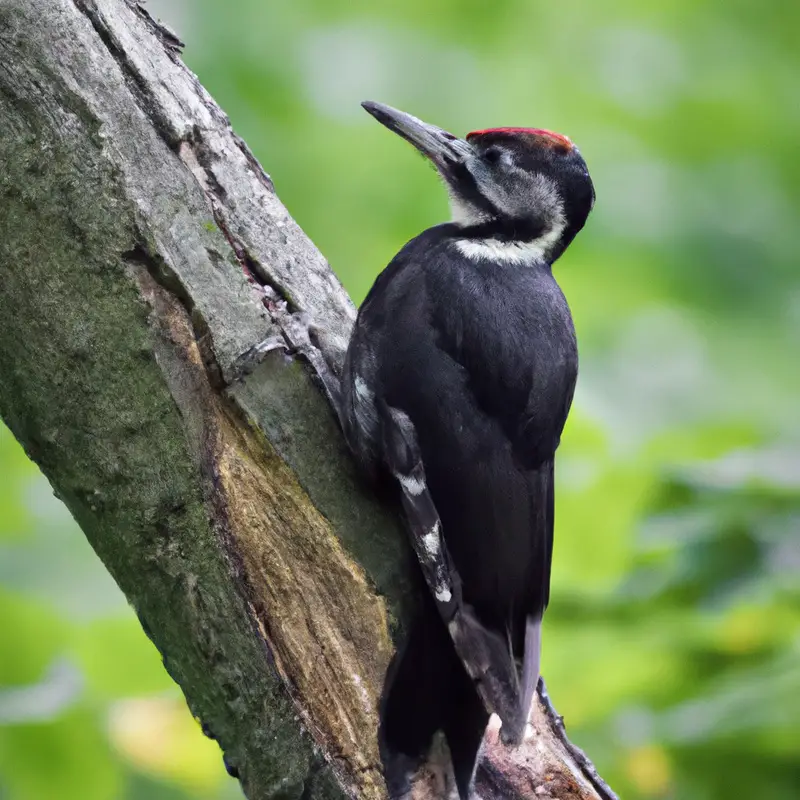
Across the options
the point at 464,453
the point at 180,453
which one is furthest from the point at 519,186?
the point at 180,453

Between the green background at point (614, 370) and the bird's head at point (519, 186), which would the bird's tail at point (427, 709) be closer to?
the green background at point (614, 370)

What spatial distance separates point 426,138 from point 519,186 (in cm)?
29

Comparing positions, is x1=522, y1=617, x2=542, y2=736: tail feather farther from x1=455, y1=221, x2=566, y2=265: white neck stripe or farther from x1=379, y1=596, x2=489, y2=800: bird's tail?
x1=455, y1=221, x2=566, y2=265: white neck stripe

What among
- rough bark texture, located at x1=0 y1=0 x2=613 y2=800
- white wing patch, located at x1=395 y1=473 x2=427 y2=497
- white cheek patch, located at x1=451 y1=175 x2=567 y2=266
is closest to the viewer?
rough bark texture, located at x1=0 y1=0 x2=613 y2=800

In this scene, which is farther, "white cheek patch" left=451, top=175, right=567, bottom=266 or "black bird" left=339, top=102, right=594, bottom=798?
"white cheek patch" left=451, top=175, right=567, bottom=266

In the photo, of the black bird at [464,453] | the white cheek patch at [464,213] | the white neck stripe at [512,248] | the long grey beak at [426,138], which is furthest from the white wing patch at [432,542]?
the long grey beak at [426,138]

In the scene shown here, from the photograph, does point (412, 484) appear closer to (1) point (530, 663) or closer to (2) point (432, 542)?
(2) point (432, 542)

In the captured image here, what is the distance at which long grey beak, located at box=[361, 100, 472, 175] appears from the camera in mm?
3031

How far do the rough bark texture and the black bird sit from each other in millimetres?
78

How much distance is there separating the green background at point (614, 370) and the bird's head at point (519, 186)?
0.71 metres

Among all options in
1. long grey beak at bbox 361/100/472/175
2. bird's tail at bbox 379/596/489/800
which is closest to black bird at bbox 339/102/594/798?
bird's tail at bbox 379/596/489/800

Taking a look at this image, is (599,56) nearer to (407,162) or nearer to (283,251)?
(407,162)

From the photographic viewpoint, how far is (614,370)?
13.4ft

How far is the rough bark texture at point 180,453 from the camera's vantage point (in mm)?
2232
